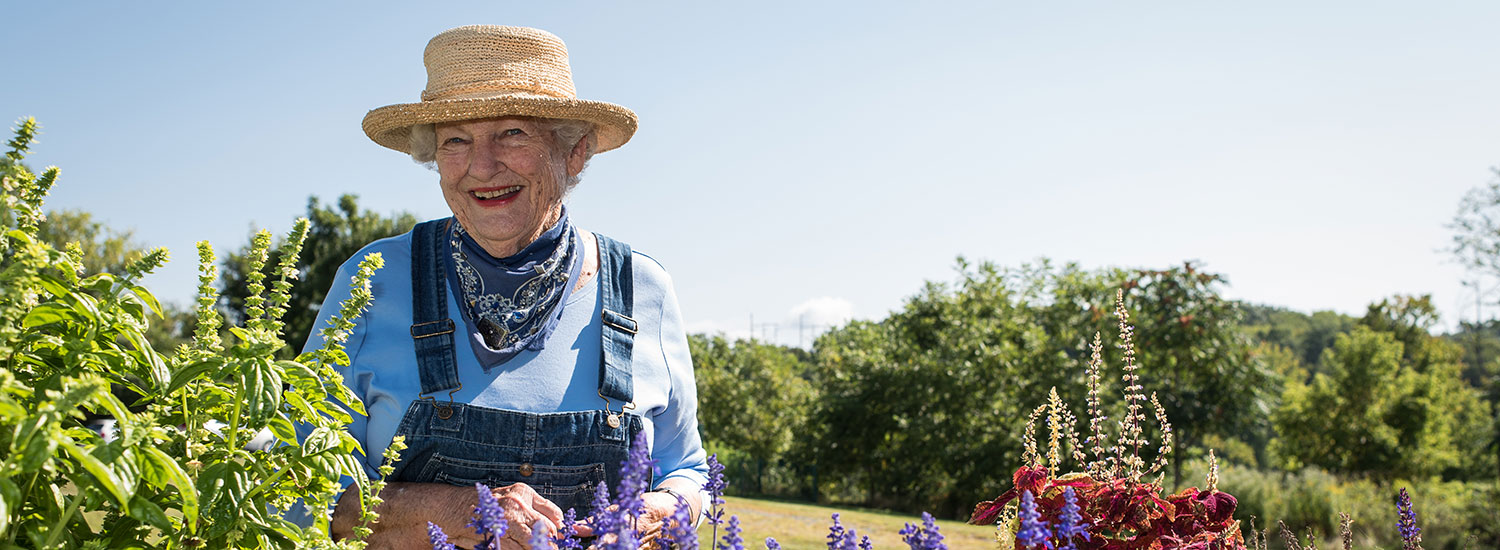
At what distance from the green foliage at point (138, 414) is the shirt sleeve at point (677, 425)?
180cm

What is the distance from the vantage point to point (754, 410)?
31031mm

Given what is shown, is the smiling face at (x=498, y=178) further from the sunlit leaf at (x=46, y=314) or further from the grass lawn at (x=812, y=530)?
the grass lawn at (x=812, y=530)

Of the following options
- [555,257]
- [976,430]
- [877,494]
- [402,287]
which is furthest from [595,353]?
[877,494]

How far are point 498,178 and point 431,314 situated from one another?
493 millimetres

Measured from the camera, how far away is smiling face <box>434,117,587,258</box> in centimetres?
312

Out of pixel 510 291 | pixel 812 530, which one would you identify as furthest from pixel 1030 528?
pixel 812 530

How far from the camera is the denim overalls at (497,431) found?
282 centimetres

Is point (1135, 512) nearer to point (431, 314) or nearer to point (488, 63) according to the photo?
point (431, 314)

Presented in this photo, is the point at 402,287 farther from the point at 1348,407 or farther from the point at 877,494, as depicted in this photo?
the point at 1348,407

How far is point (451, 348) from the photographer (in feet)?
9.61

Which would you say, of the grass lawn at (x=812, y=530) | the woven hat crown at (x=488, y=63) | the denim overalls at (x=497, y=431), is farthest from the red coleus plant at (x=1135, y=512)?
the grass lawn at (x=812, y=530)

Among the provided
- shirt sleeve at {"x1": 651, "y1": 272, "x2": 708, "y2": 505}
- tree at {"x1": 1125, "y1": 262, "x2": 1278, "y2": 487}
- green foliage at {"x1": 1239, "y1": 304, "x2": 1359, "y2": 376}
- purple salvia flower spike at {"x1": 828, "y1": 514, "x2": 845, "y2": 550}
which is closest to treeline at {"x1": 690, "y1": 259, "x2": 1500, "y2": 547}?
tree at {"x1": 1125, "y1": 262, "x2": 1278, "y2": 487}

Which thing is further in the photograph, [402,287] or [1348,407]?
[1348,407]

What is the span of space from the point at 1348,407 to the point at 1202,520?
2730 centimetres
